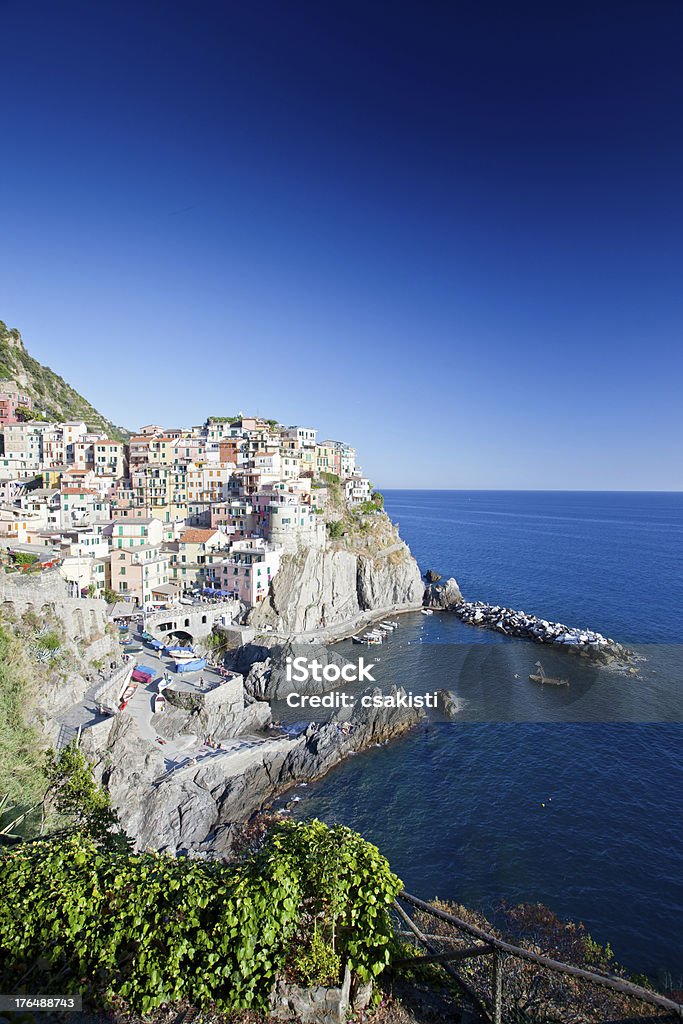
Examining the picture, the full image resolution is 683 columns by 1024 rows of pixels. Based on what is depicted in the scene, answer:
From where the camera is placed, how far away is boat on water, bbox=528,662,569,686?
38709 mm

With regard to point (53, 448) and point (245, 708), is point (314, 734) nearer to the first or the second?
point (245, 708)

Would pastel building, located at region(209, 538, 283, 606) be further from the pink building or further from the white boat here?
the pink building

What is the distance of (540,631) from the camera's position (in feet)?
161

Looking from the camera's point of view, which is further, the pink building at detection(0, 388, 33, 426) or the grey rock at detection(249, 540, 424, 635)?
the pink building at detection(0, 388, 33, 426)

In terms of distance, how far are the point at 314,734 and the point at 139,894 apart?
2265 centimetres

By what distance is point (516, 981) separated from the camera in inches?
353

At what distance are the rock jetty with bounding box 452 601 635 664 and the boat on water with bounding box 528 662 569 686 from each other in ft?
19.2

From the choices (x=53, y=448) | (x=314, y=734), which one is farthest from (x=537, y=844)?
(x=53, y=448)

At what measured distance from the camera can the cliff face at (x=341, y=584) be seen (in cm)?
4862

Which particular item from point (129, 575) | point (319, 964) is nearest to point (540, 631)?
point (129, 575)

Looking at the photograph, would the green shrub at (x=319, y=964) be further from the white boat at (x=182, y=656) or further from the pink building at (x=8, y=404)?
the pink building at (x=8, y=404)

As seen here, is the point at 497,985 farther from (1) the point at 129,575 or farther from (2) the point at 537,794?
(1) the point at 129,575

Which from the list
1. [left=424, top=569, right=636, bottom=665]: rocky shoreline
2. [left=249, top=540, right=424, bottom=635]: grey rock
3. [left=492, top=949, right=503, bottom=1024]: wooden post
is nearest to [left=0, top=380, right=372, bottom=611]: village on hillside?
[left=249, top=540, right=424, bottom=635]: grey rock

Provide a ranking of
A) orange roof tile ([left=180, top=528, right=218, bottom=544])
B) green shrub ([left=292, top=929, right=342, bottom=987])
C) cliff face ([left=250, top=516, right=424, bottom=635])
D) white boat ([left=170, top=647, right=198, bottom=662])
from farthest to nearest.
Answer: orange roof tile ([left=180, top=528, right=218, bottom=544]) → cliff face ([left=250, top=516, right=424, bottom=635]) → white boat ([left=170, top=647, right=198, bottom=662]) → green shrub ([left=292, top=929, right=342, bottom=987])
